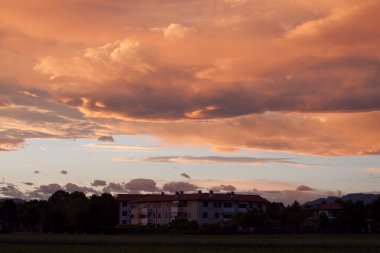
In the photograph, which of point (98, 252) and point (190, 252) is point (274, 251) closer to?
point (190, 252)

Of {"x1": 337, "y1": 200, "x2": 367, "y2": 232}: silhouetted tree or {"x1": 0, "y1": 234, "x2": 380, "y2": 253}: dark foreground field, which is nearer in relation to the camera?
{"x1": 0, "y1": 234, "x2": 380, "y2": 253}: dark foreground field

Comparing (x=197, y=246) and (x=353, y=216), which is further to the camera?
(x=353, y=216)

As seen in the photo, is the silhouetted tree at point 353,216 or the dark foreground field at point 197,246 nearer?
the dark foreground field at point 197,246

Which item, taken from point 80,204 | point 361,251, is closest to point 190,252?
point 361,251

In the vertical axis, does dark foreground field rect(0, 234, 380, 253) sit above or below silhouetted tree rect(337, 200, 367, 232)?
below

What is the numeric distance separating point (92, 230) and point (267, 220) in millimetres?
47547

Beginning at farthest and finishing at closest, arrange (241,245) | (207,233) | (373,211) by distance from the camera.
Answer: (373,211)
(207,233)
(241,245)

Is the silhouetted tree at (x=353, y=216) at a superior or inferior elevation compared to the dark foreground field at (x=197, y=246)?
superior

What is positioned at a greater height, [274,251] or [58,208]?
[58,208]

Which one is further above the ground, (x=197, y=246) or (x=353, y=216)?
(x=353, y=216)

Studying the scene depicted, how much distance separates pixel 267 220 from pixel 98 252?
11843 cm

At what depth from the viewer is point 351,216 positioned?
173500mm

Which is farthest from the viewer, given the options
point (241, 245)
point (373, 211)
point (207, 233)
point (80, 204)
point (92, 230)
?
point (373, 211)

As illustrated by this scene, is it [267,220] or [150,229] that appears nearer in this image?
[150,229]
